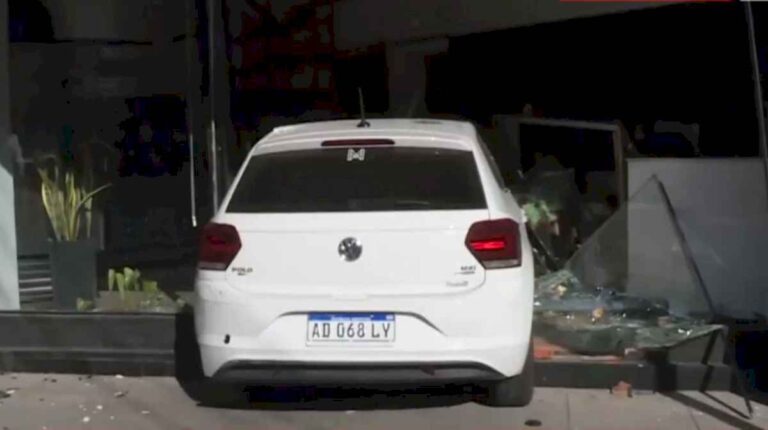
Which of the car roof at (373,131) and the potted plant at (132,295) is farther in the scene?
the potted plant at (132,295)

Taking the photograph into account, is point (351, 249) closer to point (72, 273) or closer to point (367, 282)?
point (367, 282)

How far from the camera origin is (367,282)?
6422 millimetres

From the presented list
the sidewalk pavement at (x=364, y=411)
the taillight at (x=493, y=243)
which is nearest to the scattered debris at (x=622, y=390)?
the sidewalk pavement at (x=364, y=411)

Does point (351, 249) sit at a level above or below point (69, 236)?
above

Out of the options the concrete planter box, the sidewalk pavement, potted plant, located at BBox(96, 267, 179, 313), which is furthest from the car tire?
the concrete planter box

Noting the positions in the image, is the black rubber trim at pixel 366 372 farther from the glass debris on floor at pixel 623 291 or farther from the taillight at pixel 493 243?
the glass debris on floor at pixel 623 291

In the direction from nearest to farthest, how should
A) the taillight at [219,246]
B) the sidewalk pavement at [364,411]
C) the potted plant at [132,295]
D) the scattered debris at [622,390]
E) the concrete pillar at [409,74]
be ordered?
the taillight at [219,246]
the sidewalk pavement at [364,411]
the scattered debris at [622,390]
the potted plant at [132,295]
the concrete pillar at [409,74]

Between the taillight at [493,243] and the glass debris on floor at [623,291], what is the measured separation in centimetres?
168

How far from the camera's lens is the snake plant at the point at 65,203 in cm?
896

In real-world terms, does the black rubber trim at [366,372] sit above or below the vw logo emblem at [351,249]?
below

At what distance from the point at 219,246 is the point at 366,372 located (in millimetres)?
969

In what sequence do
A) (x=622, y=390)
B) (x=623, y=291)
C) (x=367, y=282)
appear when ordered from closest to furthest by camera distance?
(x=367, y=282) < (x=622, y=390) < (x=623, y=291)

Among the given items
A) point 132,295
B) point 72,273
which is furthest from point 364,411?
point 72,273

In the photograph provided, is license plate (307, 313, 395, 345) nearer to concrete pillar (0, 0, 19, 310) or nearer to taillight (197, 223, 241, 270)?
taillight (197, 223, 241, 270)
